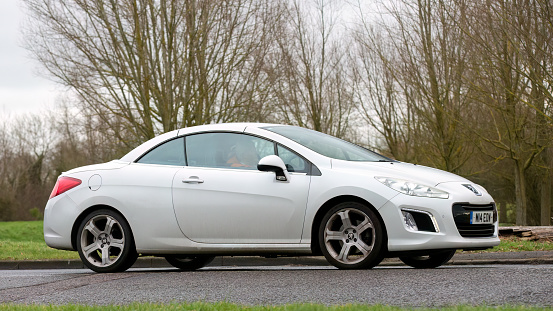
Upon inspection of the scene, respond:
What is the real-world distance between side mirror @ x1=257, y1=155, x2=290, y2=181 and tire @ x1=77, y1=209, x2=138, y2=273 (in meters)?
1.75

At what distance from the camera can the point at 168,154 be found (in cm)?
845

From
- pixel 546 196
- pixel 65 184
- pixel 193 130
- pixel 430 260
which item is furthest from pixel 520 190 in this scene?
pixel 65 184

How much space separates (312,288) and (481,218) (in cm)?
213

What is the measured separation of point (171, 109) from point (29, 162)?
1738 inches

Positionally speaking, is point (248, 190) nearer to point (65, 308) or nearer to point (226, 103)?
point (65, 308)

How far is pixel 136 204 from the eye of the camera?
8.21 meters

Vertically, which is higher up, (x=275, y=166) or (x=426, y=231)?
(x=275, y=166)

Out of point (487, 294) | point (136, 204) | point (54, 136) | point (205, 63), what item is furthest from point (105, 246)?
point (54, 136)

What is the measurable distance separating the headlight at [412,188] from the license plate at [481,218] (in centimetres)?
35

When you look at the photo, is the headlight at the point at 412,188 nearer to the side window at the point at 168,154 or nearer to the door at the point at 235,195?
the door at the point at 235,195

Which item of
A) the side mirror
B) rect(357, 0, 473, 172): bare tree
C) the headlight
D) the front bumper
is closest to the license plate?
the front bumper

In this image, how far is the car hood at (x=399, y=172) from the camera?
289 inches

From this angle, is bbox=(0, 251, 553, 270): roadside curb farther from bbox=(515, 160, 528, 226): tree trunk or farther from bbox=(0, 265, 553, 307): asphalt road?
bbox=(515, 160, 528, 226): tree trunk

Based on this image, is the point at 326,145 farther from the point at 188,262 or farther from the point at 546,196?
the point at 546,196
